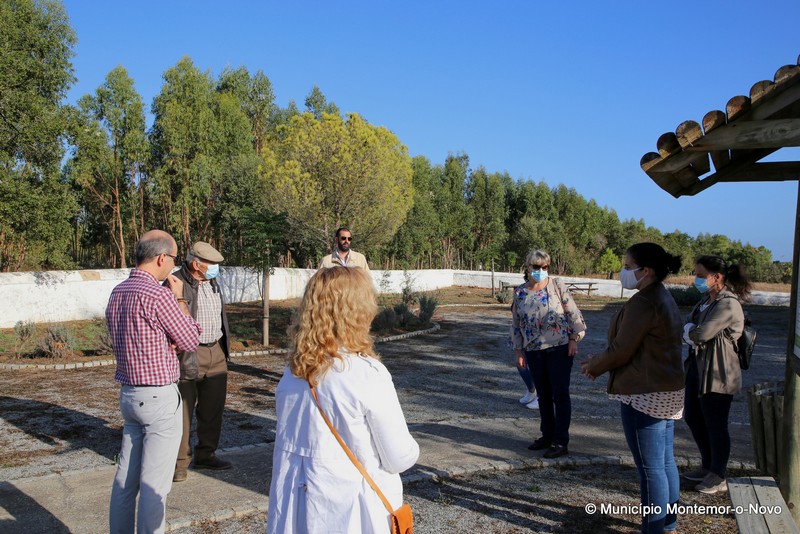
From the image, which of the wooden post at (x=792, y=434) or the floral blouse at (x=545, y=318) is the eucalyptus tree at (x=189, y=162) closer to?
the floral blouse at (x=545, y=318)

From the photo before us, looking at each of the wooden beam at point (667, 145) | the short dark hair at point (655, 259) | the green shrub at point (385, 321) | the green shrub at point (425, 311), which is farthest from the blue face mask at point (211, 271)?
the green shrub at point (425, 311)

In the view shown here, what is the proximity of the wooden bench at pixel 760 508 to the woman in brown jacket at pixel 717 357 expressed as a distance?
34.7 inches

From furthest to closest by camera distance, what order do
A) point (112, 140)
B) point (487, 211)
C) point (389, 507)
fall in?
point (487, 211) < point (112, 140) < point (389, 507)

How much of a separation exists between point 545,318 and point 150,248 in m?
3.39

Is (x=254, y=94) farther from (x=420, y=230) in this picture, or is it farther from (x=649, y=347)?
(x=649, y=347)

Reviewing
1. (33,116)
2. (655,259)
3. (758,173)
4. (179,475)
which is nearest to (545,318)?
(655,259)

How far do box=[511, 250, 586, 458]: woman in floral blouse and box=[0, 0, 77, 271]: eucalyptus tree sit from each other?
13.7 m

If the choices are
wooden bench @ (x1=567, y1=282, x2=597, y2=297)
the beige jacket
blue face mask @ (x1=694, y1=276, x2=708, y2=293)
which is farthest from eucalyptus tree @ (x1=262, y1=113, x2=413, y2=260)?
blue face mask @ (x1=694, y1=276, x2=708, y2=293)

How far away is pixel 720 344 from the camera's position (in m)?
4.45

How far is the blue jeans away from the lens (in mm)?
3395

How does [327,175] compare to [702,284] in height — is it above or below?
above

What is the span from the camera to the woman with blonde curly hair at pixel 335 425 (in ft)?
6.88

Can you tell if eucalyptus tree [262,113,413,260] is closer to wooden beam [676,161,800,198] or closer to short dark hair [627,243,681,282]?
wooden beam [676,161,800,198]

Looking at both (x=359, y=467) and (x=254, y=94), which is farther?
(x=254, y=94)
